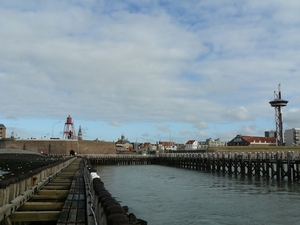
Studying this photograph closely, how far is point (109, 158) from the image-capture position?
90562 millimetres

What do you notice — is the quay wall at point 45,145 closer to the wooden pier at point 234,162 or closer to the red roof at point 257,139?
the wooden pier at point 234,162

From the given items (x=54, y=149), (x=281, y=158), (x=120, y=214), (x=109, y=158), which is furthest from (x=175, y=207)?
(x=54, y=149)

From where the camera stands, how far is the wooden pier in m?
40.4

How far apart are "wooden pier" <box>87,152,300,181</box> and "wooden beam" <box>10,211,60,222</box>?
1397 inches

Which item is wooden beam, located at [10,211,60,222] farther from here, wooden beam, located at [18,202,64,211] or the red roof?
the red roof

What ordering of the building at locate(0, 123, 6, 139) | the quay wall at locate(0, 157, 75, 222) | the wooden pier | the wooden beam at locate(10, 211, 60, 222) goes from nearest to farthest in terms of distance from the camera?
1. the quay wall at locate(0, 157, 75, 222)
2. the wooden beam at locate(10, 211, 60, 222)
3. the wooden pier
4. the building at locate(0, 123, 6, 139)

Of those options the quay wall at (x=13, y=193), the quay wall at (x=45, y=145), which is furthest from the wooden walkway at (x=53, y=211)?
the quay wall at (x=45, y=145)

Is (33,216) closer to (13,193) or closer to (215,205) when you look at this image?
(13,193)

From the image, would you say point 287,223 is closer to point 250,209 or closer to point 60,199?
point 250,209

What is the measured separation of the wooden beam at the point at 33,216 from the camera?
844 cm

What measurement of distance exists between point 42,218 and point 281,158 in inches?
1507

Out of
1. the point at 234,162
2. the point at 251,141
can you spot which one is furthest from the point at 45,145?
the point at 251,141

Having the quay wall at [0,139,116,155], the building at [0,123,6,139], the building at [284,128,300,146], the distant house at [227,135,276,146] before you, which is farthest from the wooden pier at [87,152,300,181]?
the building at [0,123,6,139]

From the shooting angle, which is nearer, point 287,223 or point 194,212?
point 287,223
